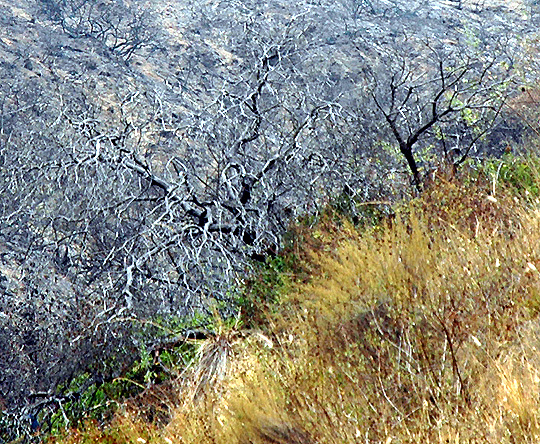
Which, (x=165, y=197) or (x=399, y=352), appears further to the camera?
(x=165, y=197)

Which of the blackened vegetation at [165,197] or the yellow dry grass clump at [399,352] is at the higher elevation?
the yellow dry grass clump at [399,352]

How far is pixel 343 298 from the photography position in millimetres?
5023

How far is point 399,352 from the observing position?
3.41m

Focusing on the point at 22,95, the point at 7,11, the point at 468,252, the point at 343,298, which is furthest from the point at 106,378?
the point at 7,11

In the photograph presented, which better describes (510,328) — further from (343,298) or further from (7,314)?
(7,314)

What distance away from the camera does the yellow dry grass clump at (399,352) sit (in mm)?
3125

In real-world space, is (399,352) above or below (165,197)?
above

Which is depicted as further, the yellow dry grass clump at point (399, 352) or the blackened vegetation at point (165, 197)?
the blackened vegetation at point (165, 197)

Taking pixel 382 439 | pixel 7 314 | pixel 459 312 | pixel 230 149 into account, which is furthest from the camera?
pixel 7 314

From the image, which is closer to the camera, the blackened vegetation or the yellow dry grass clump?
the yellow dry grass clump

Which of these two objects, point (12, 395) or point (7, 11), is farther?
point (7, 11)

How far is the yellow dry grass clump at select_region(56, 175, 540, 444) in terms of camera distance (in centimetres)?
312

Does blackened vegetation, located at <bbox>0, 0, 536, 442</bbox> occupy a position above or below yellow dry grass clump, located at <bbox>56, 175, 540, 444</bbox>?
below

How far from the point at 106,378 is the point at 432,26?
19.4 meters
